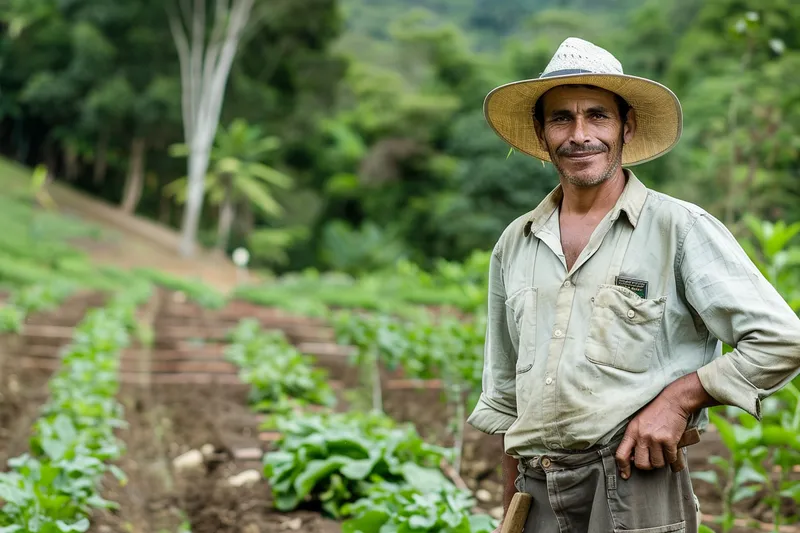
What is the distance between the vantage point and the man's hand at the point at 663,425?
1967 millimetres

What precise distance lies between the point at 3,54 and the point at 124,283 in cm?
1392

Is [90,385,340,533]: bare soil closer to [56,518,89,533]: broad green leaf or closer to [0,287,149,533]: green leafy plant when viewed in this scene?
[0,287,149,533]: green leafy plant

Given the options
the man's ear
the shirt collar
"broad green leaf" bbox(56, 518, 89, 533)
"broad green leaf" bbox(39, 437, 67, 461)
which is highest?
the man's ear

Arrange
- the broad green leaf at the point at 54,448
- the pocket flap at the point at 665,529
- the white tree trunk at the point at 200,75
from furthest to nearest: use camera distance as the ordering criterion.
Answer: the white tree trunk at the point at 200,75
the broad green leaf at the point at 54,448
the pocket flap at the point at 665,529

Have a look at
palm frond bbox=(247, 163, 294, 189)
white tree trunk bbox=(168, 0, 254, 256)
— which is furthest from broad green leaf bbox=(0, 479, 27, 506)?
palm frond bbox=(247, 163, 294, 189)

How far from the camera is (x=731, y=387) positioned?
1.90 metres

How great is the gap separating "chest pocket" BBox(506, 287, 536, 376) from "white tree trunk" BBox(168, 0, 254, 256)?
87.2ft

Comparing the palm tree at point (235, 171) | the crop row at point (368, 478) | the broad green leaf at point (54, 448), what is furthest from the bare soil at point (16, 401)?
the palm tree at point (235, 171)

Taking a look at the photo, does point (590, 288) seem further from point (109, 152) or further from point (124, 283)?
point (109, 152)

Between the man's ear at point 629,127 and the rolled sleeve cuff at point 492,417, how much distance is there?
0.72 m

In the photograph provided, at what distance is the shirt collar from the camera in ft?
6.94

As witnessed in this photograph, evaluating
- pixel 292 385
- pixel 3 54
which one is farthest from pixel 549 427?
pixel 3 54

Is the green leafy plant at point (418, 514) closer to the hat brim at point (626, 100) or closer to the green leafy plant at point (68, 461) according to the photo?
the green leafy plant at point (68, 461)

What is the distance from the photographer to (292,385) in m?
6.76
